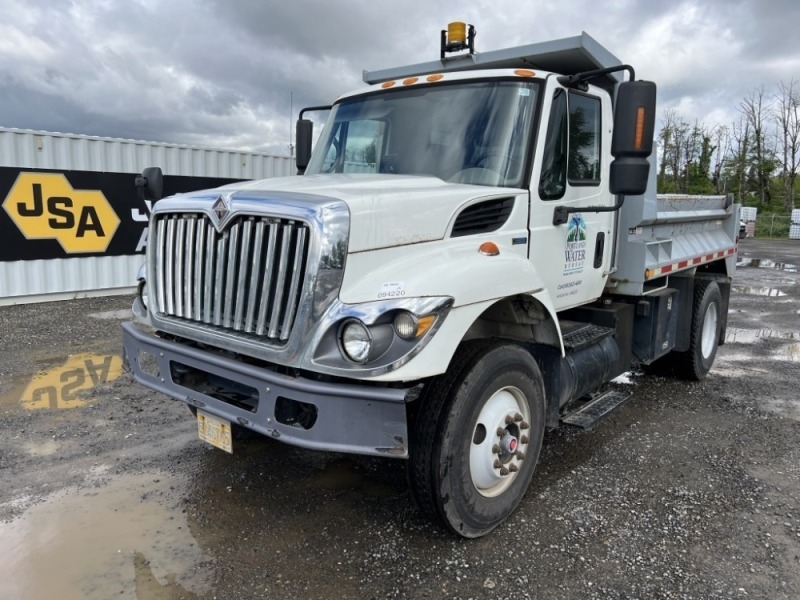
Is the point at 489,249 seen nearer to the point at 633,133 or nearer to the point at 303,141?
the point at 633,133

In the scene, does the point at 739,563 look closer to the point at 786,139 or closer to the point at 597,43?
the point at 597,43

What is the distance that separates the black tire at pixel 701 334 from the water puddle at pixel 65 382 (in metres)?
5.78

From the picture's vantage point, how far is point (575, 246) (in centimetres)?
426

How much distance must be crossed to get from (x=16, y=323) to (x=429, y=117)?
Result: 7669 mm

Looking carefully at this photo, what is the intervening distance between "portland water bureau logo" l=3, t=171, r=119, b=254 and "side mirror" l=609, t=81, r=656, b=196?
10.00 metres

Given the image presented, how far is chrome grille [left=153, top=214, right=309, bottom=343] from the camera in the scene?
9.59 ft

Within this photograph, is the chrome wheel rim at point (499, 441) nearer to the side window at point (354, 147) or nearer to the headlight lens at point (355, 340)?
the headlight lens at point (355, 340)

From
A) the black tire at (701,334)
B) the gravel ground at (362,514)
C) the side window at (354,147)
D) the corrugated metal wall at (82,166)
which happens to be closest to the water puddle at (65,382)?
the gravel ground at (362,514)

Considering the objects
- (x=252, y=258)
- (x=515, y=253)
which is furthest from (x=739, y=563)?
(x=252, y=258)

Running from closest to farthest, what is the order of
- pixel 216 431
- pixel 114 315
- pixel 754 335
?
pixel 216 431 → pixel 754 335 → pixel 114 315

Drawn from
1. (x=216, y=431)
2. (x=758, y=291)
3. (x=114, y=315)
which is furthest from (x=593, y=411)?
(x=758, y=291)

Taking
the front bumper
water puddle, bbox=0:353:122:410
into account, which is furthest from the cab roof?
water puddle, bbox=0:353:122:410

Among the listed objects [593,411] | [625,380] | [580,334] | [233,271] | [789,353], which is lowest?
[625,380]

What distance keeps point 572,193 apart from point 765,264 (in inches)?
720
